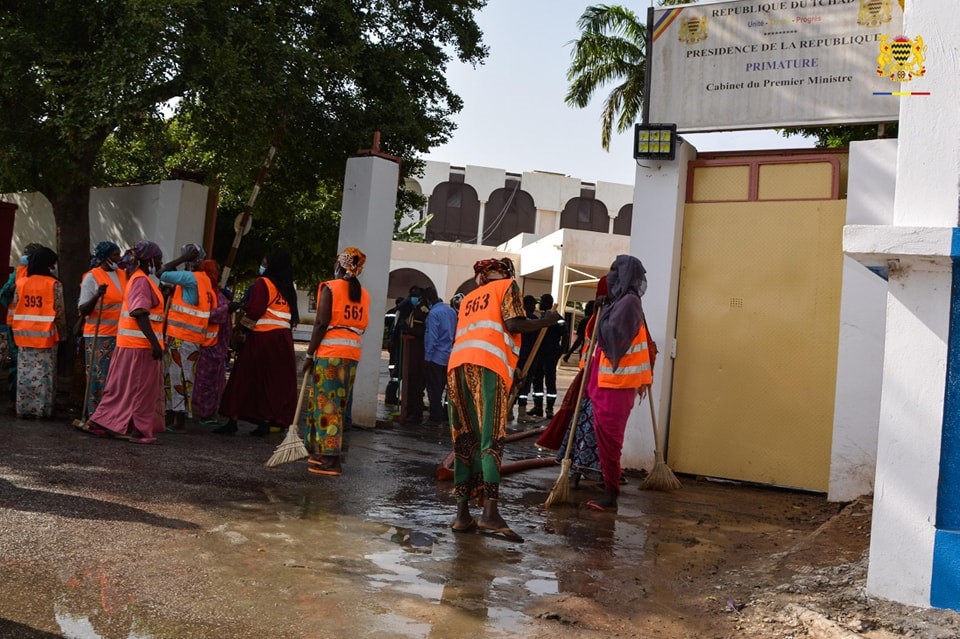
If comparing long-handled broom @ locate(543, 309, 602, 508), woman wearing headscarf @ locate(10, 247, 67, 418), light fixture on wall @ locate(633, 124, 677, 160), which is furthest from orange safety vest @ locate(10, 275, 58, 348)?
light fixture on wall @ locate(633, 124, 677, 160)

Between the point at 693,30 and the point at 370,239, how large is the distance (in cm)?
391

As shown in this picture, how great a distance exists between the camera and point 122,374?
8352 mm

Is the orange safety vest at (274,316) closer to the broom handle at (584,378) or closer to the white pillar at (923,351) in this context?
the broom handle at (584,378)

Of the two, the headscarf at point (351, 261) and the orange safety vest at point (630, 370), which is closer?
the orange safety vest at point (630, 370)

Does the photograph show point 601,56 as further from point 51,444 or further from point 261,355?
point 51,444

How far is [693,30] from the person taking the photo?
9.23 meters

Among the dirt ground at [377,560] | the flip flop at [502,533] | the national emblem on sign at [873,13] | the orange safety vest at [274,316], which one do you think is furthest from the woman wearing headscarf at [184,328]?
the national emblem on sign at [873,13]

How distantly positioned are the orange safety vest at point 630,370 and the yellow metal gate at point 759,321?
6.01 feet

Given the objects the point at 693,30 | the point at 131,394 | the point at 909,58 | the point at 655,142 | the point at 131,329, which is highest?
the point at 693,30

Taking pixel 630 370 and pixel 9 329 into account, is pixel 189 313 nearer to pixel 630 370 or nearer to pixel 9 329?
pixel 9 329

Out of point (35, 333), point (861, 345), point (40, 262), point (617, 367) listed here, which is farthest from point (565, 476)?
point (40, 262)

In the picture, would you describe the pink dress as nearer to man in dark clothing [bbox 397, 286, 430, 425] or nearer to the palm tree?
man in dark clothing [bbox 397, 286, 430, 425]

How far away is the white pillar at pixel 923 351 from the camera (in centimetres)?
444

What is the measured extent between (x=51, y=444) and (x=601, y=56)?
20.4 m
